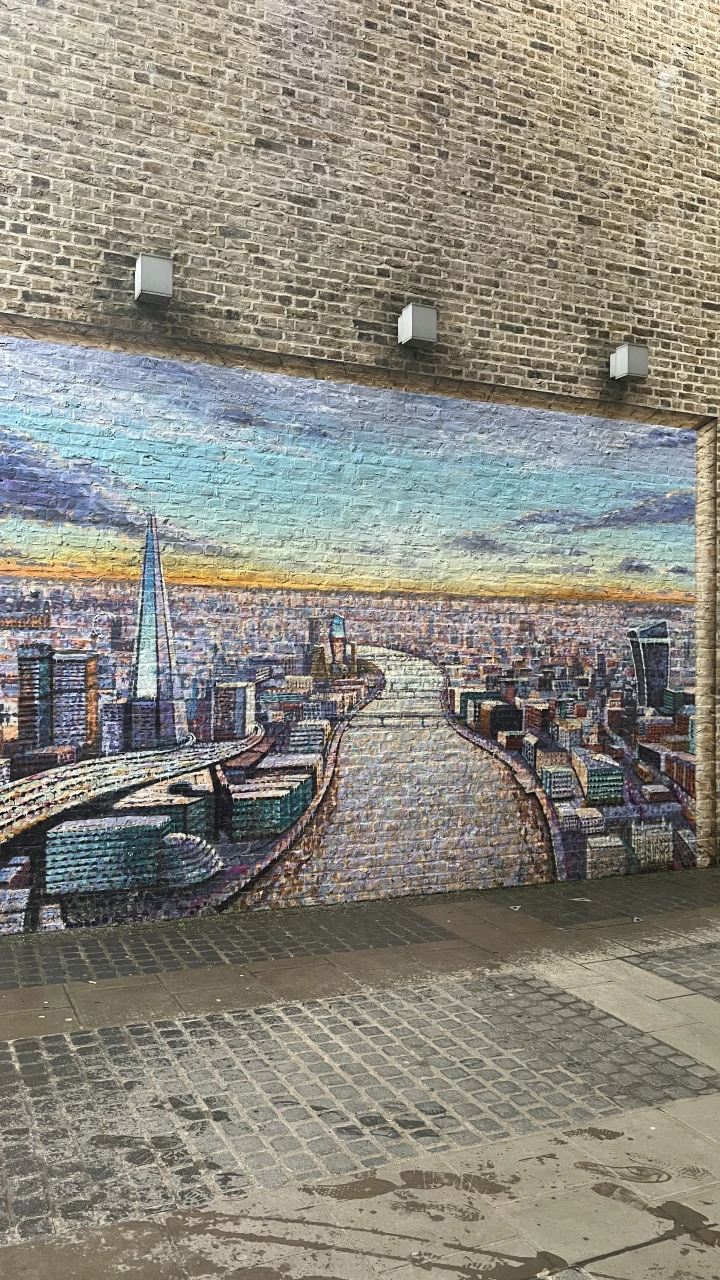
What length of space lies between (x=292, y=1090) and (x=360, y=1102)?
0.32m

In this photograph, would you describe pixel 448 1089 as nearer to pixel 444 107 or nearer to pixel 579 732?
pixel 579 732

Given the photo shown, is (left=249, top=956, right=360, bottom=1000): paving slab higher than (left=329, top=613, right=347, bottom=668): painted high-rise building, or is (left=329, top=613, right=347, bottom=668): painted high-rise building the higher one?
(left=329, top=613, right=347, bottom=668): painted high-rise building

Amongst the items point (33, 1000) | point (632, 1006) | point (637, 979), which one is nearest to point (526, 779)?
point (637, 979)

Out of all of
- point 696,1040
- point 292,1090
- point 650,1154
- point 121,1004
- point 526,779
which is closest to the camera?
point 650,1154

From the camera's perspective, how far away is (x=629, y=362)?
8.38m

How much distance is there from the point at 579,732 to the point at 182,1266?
6.06m

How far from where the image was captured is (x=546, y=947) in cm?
645

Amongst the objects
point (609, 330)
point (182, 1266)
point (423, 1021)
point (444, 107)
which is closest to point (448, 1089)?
point (423, 1021)

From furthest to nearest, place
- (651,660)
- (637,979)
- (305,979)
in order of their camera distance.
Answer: (651,660)
(637,979)
(305,979)

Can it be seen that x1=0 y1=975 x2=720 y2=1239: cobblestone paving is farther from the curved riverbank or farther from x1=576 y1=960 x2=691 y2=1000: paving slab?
the curved riverbank

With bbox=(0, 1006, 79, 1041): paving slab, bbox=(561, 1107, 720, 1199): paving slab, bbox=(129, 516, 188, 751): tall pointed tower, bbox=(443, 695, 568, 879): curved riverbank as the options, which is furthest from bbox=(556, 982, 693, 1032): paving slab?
bbox=(129, 516, 188, 751): tall pointed tower

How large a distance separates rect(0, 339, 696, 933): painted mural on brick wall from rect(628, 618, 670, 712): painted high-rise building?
0.10ft

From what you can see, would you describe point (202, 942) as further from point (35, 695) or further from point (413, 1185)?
point (413, 1185)

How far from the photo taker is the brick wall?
6.62m
